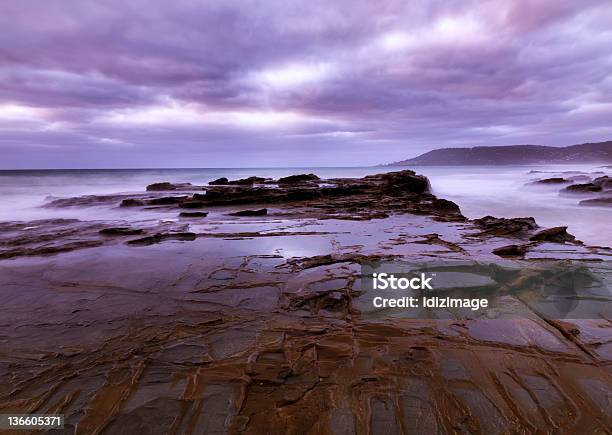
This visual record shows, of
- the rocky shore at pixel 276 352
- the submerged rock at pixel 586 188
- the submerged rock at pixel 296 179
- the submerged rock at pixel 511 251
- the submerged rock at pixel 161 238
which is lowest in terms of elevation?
the rocky shore at pixel 276 352

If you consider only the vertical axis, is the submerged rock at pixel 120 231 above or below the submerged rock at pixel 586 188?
below

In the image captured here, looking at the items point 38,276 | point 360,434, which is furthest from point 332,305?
point 38,276

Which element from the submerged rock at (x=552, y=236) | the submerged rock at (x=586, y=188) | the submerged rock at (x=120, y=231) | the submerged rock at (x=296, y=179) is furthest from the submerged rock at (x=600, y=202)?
the submerged rock at (x=120, y=231)

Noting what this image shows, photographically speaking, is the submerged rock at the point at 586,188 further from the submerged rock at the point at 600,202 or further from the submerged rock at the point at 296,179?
the submerged rock at the point at 296,179

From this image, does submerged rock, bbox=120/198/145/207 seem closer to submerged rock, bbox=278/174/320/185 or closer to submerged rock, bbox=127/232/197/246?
submerged rock, bbox=278/174/320/185

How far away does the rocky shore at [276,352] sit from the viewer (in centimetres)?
274

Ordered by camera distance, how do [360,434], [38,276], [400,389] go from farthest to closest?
[38,276] → [400,389] → [360,434]

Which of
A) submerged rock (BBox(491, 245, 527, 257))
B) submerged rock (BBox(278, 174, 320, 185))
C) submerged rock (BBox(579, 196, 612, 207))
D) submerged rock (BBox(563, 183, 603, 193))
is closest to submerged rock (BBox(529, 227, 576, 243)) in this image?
submerged rock (BBox(491, 245, 527, 257))

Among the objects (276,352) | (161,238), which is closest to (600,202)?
(161,238)

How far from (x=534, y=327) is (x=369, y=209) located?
10.9 meters

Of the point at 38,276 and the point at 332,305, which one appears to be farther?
the point at 38,276

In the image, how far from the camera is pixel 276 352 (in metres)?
3.60

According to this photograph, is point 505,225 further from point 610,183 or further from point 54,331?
point 610,183

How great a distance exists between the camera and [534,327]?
4.02m
